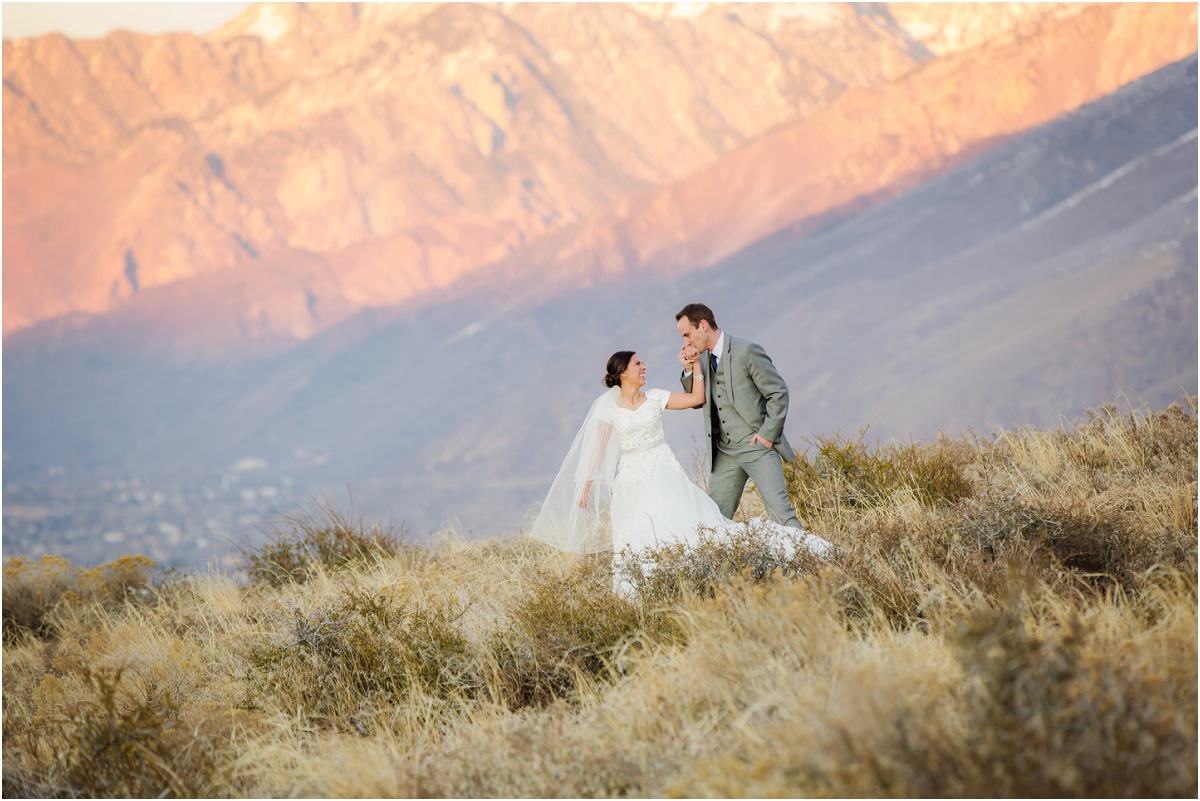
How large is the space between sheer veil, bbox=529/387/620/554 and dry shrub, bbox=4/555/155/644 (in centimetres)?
604

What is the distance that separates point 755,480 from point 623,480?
0.93m

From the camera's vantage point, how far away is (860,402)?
18950 cm

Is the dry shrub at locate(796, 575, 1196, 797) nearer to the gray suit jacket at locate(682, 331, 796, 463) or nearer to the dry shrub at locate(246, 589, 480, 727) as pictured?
the dry shrub at locate(246, 589, 480, 727)

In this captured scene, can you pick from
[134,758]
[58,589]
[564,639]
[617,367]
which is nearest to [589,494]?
[617,367]

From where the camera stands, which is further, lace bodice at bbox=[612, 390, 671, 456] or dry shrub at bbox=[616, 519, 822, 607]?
lace bodice at bbox=[612, 390, 671, 456]

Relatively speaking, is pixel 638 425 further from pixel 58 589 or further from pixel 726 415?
pixel 58 589

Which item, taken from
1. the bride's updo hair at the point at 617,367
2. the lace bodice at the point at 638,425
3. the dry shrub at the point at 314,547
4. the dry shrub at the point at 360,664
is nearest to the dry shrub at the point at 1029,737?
the dry shrub at the point at 360,664

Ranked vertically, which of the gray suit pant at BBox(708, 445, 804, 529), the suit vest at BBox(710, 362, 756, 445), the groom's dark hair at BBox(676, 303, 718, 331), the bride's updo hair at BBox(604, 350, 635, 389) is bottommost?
the gray suit pant at BBox(708, 445, 804, 529)

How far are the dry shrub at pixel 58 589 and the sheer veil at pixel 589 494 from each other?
6042mm

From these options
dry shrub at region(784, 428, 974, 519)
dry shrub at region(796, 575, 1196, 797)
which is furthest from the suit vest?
dry shrub at region(796, 575, 1196, 797)

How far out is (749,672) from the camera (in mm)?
4277

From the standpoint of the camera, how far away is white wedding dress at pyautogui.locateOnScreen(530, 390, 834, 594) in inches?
263

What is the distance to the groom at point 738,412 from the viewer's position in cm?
665

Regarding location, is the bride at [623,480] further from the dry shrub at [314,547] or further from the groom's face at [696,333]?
the dry shrub at [314,547]
